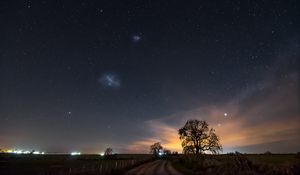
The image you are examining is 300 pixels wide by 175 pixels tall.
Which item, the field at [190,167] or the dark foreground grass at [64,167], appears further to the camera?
the dark foreground grass at [64,167]

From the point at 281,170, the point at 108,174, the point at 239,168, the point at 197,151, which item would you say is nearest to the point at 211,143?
the point at 197,151

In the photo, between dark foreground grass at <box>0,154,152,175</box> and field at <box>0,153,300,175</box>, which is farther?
dark foreground grass at <box>0,154,152,175</box>

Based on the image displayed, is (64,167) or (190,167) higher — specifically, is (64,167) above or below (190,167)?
above

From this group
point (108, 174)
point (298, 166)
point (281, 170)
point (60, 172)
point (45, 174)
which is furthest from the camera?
point (108, 174)

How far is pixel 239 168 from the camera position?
832 inches

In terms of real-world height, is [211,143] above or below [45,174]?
above

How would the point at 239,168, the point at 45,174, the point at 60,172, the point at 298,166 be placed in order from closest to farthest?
the point at 298,166, the point at 45,174, the point at 60,172, the point at 239,168

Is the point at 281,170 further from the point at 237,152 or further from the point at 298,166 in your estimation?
the point at 237,152

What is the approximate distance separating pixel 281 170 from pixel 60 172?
14.6 meters

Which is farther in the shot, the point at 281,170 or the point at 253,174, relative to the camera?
the point at 253,174

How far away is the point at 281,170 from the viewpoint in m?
15.7

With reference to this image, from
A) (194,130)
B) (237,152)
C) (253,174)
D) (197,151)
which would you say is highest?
(194,130)

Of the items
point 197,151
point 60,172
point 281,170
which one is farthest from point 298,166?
point 197,151

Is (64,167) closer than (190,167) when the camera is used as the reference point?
No
